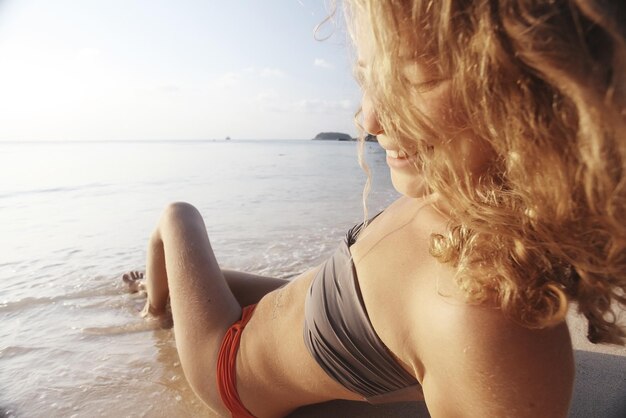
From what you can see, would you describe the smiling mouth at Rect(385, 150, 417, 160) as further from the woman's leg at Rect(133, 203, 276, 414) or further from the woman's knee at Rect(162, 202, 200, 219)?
the woman's knee at Rect(162, 202, 200, 219)

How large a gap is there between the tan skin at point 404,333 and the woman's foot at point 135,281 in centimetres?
128

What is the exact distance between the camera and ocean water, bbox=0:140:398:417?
2.18 meters

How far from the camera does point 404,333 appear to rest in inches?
45.6

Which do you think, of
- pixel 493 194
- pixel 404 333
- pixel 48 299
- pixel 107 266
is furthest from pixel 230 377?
pixel 107 266

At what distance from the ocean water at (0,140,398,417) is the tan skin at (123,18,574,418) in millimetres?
425

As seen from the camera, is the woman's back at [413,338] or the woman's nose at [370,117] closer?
the woman's back at [413,338]

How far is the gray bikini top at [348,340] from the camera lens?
1.35 m

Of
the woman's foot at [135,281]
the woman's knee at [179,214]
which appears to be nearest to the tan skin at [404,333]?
the woman's knee at [179,214]

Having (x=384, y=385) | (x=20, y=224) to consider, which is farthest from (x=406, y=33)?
(x=20, y=224)

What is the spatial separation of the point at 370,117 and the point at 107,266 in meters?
3.66

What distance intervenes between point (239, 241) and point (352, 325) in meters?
3.79

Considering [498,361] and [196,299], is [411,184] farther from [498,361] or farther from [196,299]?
[196,299]

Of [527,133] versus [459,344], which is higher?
[527,133]

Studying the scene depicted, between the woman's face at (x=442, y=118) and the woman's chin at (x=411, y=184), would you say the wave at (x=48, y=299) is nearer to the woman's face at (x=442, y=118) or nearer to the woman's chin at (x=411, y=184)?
the woman's chin at (x=411, y=184)
